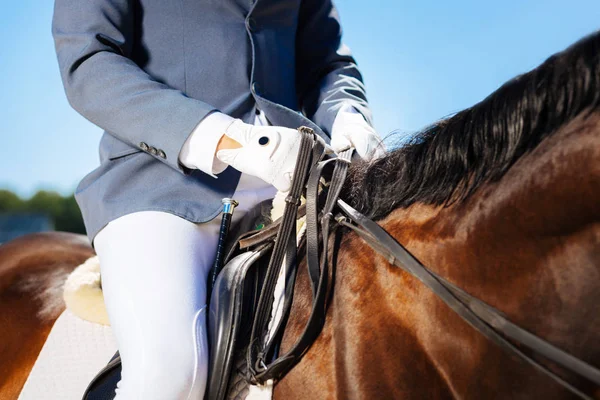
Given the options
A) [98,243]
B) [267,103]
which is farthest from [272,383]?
[267,103]

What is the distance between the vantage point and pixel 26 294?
2469 mm

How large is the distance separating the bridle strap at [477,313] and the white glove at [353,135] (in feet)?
1.25

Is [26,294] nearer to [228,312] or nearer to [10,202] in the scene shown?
[228,312]

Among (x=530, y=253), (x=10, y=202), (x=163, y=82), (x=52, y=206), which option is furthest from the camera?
(x=10, y=202)

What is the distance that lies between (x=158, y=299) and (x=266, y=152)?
484 millimetres

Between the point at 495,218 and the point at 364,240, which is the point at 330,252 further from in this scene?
the point at 495,218

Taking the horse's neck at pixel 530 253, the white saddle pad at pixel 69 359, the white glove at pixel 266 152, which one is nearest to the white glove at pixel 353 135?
the white glove at pixel 266 152

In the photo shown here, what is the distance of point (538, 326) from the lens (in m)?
1.10

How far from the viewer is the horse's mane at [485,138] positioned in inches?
42.6

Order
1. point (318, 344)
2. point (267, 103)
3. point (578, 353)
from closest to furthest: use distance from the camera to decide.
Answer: point (578, 353)
point (318, 344)
point (267, 103)

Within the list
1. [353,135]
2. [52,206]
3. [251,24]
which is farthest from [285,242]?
[52,206]

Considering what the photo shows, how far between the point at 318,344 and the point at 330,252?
0.80 ft

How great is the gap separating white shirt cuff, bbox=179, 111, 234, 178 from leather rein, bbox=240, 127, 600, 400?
0.75 feet

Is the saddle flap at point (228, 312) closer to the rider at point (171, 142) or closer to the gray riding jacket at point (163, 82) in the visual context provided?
the rider at point (171, 142)
